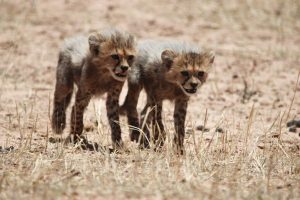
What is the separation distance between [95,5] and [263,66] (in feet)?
14.6

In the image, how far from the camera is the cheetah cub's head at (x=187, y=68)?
6.73m

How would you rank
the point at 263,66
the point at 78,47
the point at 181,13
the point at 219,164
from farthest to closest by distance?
1. the point at 181,13
2. the point at 263,66
3. the point at 78,47
4. the point at 219,164

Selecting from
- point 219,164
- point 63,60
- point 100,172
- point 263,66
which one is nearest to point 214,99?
point 263,66

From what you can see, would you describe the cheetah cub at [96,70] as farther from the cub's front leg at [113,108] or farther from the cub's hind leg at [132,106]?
the cub's hind leg at [132,106]

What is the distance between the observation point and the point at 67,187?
473 cm

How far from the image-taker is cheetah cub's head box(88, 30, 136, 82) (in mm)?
6730

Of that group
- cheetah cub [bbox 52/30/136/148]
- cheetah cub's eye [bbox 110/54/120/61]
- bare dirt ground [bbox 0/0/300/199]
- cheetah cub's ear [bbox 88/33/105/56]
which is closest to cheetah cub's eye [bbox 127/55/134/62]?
cheetah cub [bbox 52/30/136/148]

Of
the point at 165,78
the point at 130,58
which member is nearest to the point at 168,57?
the point at 165,78

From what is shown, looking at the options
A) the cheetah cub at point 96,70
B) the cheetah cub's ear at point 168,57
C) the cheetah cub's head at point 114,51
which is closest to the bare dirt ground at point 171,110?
the cheetah cub at point 96,70

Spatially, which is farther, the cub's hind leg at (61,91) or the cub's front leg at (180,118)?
the cub's hind leg at (61,91)

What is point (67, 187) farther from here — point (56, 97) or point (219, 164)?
point (56, 97)

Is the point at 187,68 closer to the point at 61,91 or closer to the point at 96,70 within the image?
the point at 96,70

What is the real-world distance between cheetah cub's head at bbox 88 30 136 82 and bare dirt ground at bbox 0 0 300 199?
1.30 feet

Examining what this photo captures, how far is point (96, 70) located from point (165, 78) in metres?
0.71
